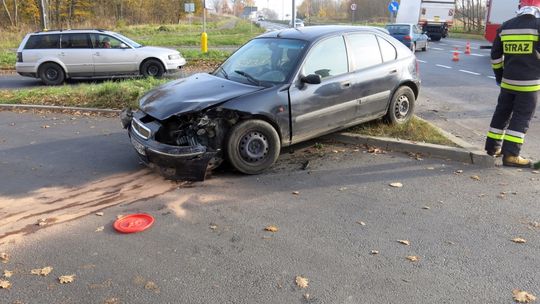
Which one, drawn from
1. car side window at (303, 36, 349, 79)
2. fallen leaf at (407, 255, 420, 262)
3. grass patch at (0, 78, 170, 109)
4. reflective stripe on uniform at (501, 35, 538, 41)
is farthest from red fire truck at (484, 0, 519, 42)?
fallen leaf at (407, 255, 420, 262)

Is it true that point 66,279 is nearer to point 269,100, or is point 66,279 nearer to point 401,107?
point 269,100

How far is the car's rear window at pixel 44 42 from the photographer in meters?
14.3

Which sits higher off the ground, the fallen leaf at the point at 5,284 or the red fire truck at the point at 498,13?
the red fire truck at the point at 498,13

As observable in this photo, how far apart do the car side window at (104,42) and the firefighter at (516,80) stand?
11.5 metres

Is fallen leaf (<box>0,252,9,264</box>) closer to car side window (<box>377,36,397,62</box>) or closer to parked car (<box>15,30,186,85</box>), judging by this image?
car side window (<box>377,36,397,62</box>)

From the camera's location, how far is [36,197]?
16.7ft

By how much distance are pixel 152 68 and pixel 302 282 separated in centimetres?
1264

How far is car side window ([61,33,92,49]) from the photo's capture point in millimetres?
14289

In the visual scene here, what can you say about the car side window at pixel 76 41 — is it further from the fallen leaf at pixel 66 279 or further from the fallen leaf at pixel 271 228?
the fallen leaf at pixel 66 279

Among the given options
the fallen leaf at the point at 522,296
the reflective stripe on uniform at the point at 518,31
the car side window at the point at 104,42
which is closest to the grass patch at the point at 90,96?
the car side window at the point at 104,42

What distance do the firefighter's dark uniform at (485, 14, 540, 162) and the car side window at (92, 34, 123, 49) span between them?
11522 mm

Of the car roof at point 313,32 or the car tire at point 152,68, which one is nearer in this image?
the car roof at point 313,32

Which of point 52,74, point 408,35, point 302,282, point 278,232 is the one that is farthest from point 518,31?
point 408,35

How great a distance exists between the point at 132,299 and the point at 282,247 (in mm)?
1305
